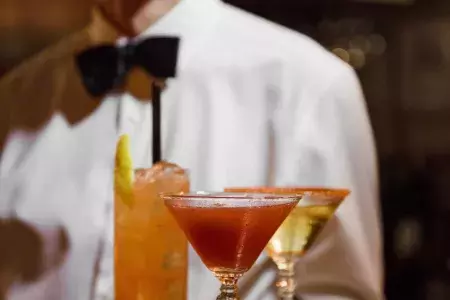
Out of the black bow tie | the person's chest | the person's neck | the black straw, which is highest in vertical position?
the person's neck

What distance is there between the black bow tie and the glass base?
1.63 ft

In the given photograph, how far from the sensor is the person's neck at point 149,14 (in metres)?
1.48

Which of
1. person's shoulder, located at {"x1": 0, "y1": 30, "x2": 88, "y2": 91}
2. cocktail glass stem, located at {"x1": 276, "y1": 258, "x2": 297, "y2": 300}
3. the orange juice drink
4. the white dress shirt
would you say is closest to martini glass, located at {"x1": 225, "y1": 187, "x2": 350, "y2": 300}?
cocktail glass stem, located at {"x1": 276, "y1": 258, "x2": 297, "y2": 300}

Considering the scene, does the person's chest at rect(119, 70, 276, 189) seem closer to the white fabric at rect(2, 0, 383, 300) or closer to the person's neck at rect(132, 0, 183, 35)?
the white fabric at rect(2, 0, 383, 300)

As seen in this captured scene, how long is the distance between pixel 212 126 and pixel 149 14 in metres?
0.26

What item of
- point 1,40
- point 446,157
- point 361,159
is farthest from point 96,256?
point 446,157

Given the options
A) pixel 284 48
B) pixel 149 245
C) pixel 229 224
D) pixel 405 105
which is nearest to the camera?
pixel 229 224

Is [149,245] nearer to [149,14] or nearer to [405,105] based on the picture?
[149,14]

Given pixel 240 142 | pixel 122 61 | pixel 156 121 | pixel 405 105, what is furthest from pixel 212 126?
pixel 405 105

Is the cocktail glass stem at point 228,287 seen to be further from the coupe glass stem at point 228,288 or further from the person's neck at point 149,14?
the person's neck at point 149,14

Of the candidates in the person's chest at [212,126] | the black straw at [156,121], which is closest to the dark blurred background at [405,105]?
the person's chest at [212,126]

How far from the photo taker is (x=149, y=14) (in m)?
1.49

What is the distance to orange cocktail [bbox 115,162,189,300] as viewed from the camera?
3.43 ft

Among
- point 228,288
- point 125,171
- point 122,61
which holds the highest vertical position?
point 122,61
